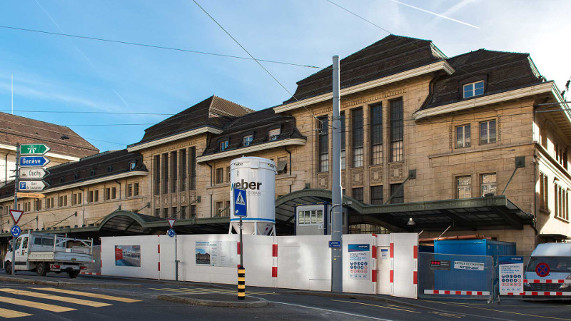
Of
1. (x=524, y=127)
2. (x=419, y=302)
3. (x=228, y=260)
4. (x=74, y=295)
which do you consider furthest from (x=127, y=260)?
(x=524, y=127)

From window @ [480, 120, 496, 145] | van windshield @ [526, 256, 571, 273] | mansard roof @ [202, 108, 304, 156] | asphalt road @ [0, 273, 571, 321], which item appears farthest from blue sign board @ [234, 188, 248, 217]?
mansard roof @ [202, 108, 304, 156]

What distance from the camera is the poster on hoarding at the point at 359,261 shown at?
20.7m

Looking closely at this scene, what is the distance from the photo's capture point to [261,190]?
93.9 ft

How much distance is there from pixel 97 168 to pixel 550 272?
165 ft

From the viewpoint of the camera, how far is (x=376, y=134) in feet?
115

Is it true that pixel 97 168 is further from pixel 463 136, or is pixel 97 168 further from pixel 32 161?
pixel 463 136

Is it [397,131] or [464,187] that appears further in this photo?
[397,131]

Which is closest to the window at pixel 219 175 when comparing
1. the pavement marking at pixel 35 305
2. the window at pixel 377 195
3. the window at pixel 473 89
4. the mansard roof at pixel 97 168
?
the mansard roof at pixel 97 168

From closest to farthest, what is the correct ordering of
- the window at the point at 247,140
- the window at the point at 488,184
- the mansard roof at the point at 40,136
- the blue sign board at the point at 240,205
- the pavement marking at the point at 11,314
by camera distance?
the pavement marking at the point at 11,314, the blue sign board at the point at 240,205, the window at the point at 488,184, the window at the point at 247,140, the mansard roof at the point at 40,136

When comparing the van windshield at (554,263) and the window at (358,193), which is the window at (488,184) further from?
the van windshield at (554,263)

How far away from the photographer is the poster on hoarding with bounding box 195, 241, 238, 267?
25.2 m

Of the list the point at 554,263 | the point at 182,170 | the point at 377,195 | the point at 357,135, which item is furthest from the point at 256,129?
the point at 554,263

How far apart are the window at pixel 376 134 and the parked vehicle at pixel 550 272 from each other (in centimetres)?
1498

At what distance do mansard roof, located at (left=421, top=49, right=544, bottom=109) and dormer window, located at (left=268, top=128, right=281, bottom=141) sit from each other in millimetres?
12307
